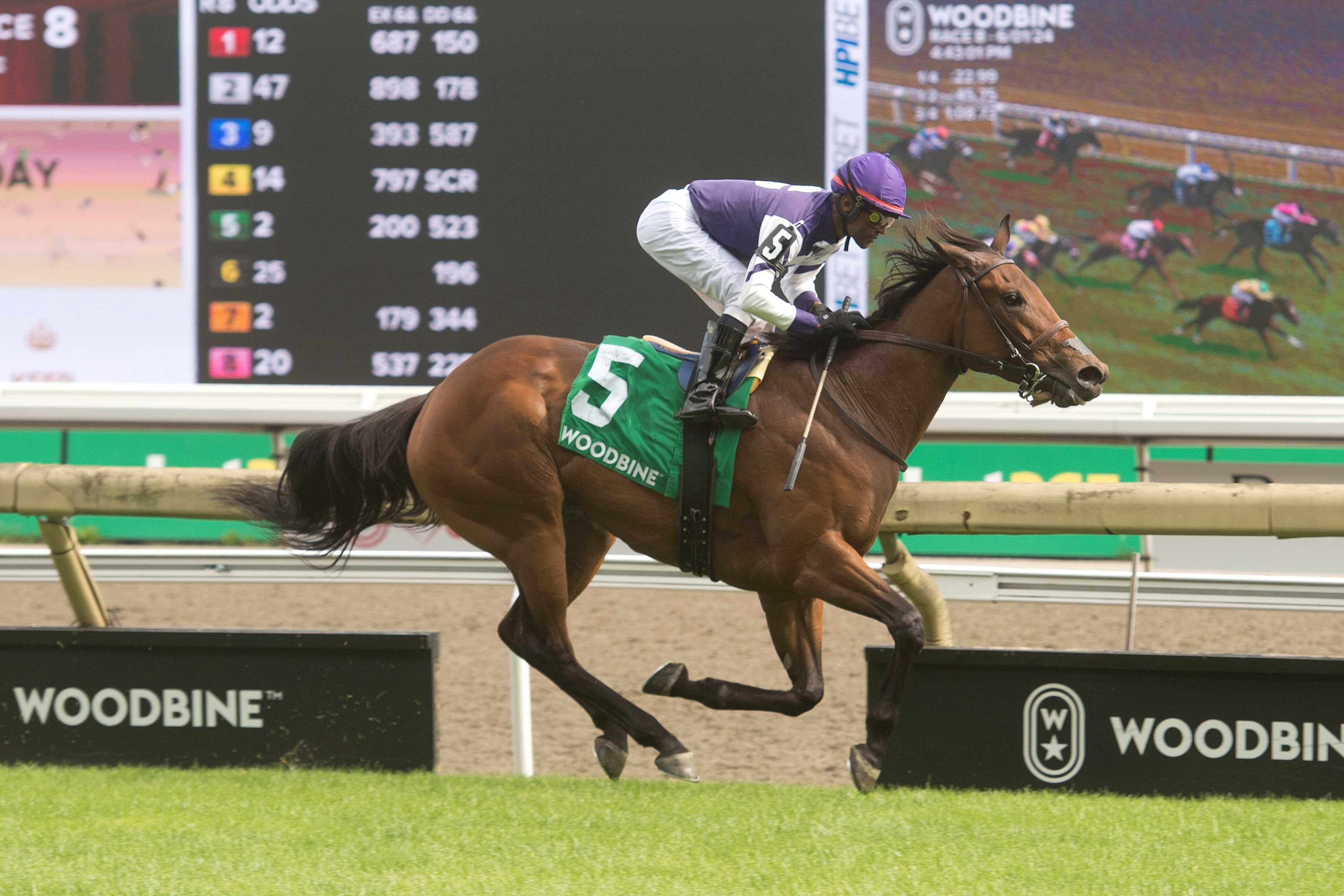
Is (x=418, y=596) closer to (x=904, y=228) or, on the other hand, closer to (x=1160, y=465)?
(x=1160, y=465)

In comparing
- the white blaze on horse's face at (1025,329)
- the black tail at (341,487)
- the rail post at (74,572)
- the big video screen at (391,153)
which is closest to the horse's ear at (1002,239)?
the white blaze on horse's face at (1025,329)

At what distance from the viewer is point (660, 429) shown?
134 inches

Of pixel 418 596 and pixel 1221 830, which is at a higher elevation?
pixel 1221 830

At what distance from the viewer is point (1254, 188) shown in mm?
6488

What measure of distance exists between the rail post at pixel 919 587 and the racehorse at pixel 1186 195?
342 cm

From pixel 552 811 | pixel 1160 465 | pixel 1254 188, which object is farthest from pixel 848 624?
pixel 552 811

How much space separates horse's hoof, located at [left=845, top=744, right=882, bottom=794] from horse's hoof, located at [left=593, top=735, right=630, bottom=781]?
562 mm

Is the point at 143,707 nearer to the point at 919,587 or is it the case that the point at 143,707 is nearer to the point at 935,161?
the point at 919,587


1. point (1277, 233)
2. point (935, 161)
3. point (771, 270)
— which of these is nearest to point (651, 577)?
point (771, 270)

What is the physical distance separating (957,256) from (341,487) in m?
1.60

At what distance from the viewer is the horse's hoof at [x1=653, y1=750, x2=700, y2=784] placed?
3371 mm

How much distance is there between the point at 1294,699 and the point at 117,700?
111 inches

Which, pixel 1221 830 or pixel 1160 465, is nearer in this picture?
pixel 1221 830

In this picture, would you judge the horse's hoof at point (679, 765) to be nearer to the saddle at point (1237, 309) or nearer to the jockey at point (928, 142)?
the jockey at point (928, 142)
